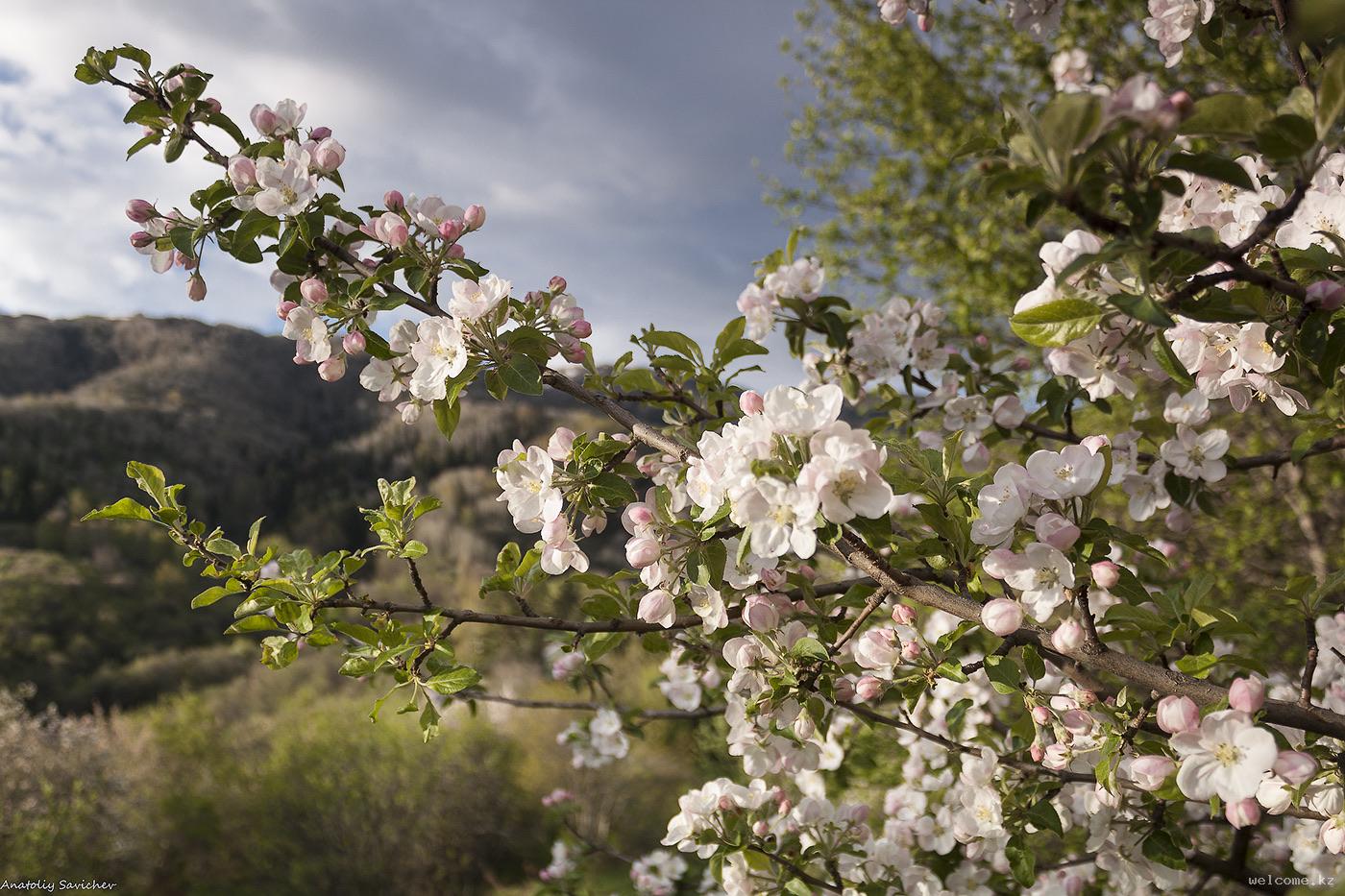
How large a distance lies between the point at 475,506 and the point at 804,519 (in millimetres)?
31598

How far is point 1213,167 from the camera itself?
711 mm

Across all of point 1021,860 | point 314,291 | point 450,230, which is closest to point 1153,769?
point 1021,860

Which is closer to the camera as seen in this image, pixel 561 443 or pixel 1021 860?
pixel 561 443

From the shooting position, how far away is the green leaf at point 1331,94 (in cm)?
66

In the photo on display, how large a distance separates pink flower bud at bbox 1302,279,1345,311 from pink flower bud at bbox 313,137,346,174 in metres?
1.37

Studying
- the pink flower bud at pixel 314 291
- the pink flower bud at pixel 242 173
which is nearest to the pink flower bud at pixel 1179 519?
the pink flower bud at pixel 314 291

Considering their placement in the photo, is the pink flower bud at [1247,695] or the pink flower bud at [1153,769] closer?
the pink flower bud at [1247,695]

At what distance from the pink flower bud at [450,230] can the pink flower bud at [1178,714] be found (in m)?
1.17

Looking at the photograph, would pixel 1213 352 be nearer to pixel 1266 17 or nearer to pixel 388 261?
pixel 1266 17

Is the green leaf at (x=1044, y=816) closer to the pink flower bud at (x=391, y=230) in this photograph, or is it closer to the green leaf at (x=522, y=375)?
the green leaf at (x=522, y=375)

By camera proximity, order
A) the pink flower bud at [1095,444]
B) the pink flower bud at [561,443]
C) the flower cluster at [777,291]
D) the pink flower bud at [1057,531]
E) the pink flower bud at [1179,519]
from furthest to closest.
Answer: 1. the flower cluster at [777,291]
2. the pink flower bud at [1179,519]
3. the pink flower bud at [561,443]
4. the pink flower bud at [1095,444]
5. the pink flower bud at [1057,531]

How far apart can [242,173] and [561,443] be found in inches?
27.3

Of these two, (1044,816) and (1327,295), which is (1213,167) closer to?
(1327,295)

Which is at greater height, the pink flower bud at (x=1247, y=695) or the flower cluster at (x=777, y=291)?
the flower cluster at (x=777, y=291)
